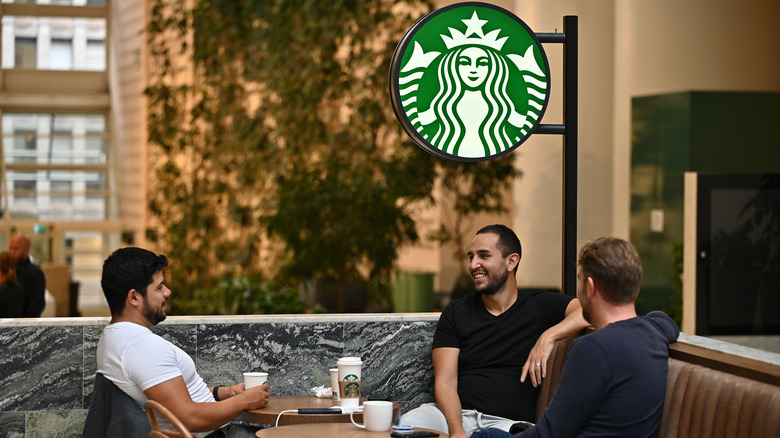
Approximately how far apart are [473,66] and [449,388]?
1.24 metres

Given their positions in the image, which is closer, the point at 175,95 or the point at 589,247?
the point at 589,247

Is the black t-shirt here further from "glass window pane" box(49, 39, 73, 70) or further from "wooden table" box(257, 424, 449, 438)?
"glass window pane" box(49, 39, 73, 70)

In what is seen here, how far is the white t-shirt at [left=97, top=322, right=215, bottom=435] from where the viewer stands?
2859mm

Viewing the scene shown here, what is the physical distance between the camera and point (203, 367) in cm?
375

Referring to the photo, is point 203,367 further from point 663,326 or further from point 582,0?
point 582,0

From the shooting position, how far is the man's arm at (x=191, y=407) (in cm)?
286

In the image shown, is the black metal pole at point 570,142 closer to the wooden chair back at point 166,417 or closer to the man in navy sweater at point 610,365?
the man in navy sweater at point 610,365

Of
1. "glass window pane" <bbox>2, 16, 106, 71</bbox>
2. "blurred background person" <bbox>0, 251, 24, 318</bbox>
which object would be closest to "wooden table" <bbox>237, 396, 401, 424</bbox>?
"blurred background person" <bbox>0, 251, 24, 318</bbox>

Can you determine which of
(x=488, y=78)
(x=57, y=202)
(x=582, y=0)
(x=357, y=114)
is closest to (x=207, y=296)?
(x=357, y=114)

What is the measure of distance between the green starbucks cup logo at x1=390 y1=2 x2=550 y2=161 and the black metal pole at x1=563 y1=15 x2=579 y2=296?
0.48 ft

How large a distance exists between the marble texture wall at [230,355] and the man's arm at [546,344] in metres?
0.66

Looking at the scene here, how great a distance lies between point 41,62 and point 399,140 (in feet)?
31.6

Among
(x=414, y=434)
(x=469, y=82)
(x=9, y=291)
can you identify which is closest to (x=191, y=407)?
(x=414, y=434)

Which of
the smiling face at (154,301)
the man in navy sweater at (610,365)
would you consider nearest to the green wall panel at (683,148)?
the man in navy sweater at (610,365)
